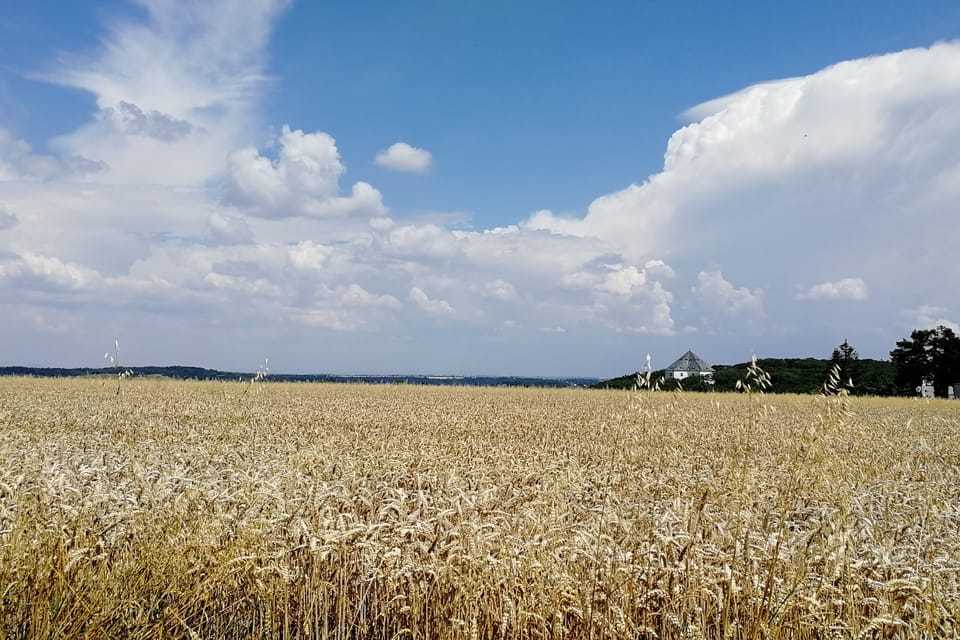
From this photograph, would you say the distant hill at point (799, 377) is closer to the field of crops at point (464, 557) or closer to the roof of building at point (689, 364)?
the roof of building at point (689, 364)

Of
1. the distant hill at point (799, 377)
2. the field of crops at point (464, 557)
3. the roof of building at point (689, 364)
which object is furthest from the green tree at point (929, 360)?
the field of crops at point (464, 557)

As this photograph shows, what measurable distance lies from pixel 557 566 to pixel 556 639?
678mm

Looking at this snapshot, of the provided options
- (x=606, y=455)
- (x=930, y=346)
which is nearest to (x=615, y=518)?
(x=606, y=455)

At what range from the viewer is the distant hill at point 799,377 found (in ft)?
201

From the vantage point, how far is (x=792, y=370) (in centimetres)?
7488

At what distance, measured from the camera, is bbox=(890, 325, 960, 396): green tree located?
57781mm

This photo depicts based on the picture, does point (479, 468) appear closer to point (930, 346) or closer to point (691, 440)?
point (691, 440)

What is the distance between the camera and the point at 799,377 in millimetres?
69312

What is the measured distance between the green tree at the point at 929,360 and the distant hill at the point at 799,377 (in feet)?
5.87

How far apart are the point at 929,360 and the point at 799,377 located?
39.9 feet

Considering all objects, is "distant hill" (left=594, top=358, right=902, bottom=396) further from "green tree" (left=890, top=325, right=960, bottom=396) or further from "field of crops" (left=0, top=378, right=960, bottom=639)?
"field of crops" (left=0, top=378, right=960, bottom=639)

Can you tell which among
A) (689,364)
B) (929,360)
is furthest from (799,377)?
(689,364)

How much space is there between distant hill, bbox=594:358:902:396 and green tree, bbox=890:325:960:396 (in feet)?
5.87

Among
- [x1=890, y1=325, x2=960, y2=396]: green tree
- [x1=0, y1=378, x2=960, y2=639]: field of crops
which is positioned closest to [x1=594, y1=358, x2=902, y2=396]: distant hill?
[x1=890, y1=325, x2=960, y2=396]: green tree
